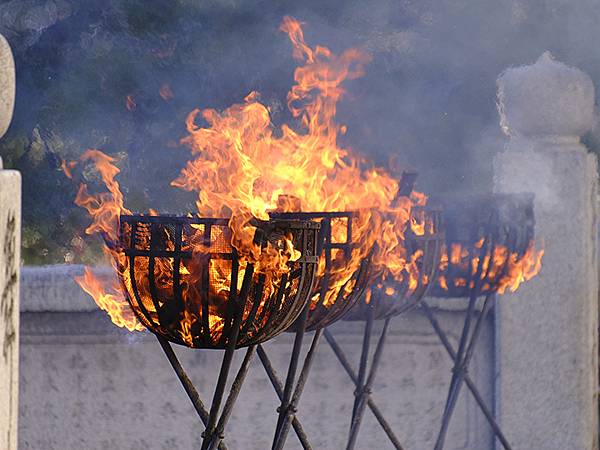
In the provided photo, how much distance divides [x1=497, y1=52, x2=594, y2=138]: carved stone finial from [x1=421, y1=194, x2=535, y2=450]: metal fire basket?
0.74 metres

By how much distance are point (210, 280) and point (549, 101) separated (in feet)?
9.14

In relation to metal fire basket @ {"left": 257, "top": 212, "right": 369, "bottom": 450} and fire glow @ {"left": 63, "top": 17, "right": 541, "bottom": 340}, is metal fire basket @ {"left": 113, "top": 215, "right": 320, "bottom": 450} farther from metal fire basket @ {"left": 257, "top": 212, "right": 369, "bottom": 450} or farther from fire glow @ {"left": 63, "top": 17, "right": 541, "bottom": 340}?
metal fire basket @ {"left": 257, "top": 212, "right": 369, "bottom": 450}

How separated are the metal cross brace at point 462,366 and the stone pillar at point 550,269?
1.32ft

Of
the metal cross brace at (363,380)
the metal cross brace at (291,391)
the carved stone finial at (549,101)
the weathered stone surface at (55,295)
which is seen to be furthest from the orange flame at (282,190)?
the carved stone finial at (549,101)

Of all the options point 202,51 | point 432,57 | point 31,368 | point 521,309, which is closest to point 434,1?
point 432,57

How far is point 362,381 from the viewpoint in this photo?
4828 millimetres

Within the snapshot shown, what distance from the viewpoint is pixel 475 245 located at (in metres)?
5.03

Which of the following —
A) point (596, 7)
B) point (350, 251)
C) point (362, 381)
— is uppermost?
point (596, 7)

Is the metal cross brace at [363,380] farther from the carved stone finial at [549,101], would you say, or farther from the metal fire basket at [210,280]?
the carved stone finial at [549,101]

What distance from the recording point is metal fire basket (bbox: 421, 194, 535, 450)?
16.4ft

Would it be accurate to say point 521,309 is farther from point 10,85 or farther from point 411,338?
point 10,85

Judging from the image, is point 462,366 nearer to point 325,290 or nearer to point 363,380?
point 363,380

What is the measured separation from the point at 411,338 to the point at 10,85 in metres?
3.16

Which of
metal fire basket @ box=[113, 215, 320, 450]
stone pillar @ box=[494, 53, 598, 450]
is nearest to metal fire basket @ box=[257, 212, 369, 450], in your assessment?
metal fire basket @ box=[113, 215, 320, 450]
